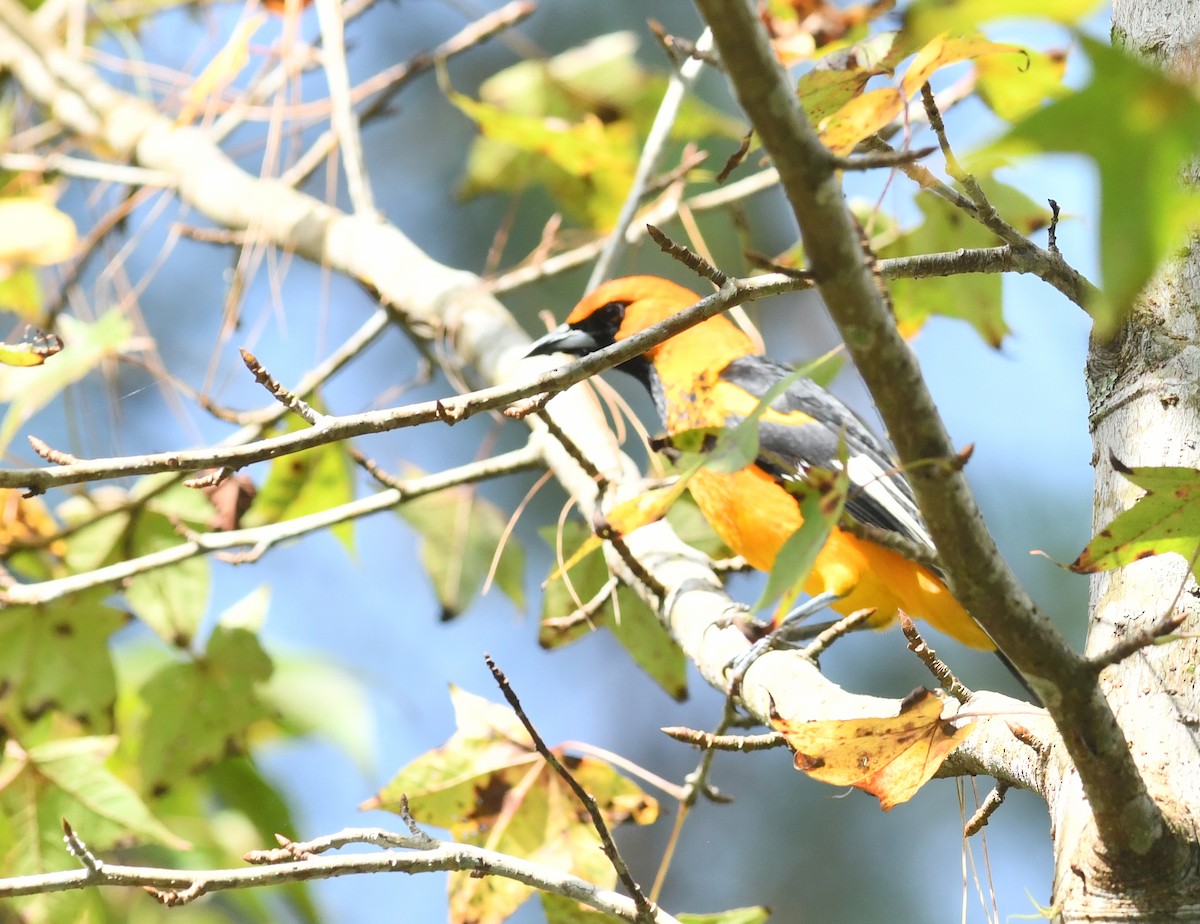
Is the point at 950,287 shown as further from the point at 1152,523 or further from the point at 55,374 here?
the point at 55,374

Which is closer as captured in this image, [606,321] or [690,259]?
[690,259]

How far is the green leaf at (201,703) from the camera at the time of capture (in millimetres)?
2803

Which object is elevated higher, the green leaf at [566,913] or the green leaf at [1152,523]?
the green leaf at [1152,523]

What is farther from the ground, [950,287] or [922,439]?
[950,287]

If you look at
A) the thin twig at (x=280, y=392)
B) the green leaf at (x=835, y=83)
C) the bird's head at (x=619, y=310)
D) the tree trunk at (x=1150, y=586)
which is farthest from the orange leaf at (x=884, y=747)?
the bird's head at (x=619, y=310)

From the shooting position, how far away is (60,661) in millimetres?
2773

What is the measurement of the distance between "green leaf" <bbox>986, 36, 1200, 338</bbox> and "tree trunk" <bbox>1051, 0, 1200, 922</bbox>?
0.57 m

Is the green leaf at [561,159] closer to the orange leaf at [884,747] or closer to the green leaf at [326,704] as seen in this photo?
the green leaf at [326,704]

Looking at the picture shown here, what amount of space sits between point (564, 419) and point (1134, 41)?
1.52m

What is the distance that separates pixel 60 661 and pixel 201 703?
33 centimetres

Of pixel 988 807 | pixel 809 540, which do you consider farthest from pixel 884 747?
pixel 809 540

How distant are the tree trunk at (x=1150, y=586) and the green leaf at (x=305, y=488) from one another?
6.13 feet

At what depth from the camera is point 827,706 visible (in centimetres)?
183

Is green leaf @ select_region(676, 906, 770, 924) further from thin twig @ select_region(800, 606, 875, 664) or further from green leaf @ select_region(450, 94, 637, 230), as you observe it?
green leaf @ select_region(450, 94, 637, 230)
